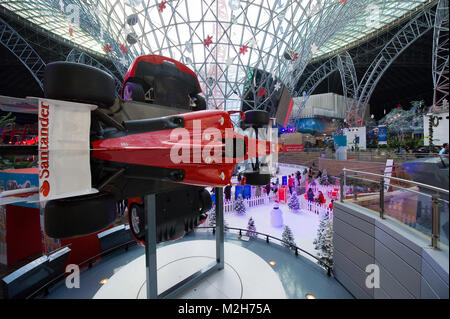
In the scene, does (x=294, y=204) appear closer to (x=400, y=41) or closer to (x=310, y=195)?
(x=310, y=195)

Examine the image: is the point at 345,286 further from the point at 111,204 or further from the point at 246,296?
the point at 111,204

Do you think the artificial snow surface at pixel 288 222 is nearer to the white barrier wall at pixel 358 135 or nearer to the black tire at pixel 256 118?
the black tire at pixel 256 118

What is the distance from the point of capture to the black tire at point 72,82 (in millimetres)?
1654

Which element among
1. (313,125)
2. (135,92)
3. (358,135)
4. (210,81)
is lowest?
(135,92)

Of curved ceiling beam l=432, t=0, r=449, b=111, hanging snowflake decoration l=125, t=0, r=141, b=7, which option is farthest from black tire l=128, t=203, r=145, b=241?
hanging snowflake decoration l=125, t=0, r=141, b=7

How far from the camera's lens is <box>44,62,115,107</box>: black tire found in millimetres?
1654

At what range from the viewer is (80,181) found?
173 centimetres

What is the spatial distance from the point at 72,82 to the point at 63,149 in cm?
63

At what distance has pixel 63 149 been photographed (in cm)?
163

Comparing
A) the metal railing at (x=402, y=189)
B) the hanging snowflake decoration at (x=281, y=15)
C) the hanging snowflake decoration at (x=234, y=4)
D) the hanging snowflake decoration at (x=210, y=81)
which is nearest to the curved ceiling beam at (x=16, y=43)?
the hanging snowflake decoration at (x=210, y=81)

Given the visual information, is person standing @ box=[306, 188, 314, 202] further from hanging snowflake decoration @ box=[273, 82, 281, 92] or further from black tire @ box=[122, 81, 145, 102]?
black tire @ box=[122, 81, 145, 102]

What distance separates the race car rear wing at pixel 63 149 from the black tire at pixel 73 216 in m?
0.18

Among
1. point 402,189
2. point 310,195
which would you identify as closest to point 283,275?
point 402,189
